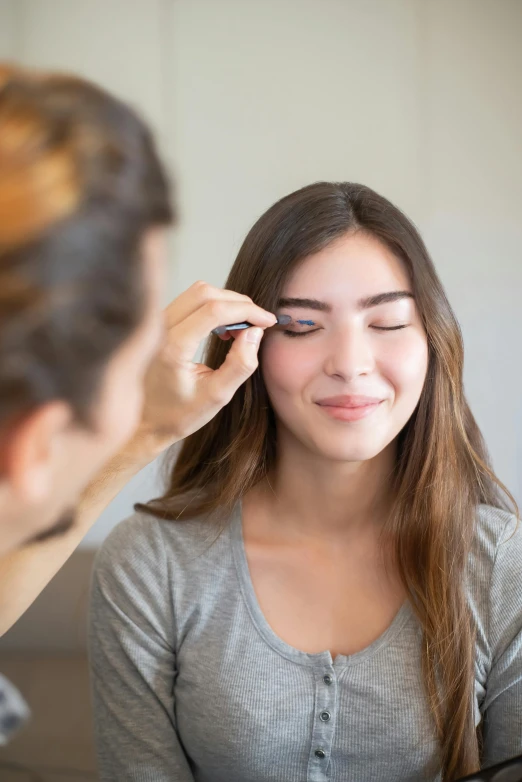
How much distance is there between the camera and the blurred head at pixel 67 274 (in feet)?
1.26

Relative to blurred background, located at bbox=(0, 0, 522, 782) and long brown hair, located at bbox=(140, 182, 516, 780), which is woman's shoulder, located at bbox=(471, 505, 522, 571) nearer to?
long brown hair, located at bbox=(140, 182, 516, 780)

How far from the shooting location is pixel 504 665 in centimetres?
104

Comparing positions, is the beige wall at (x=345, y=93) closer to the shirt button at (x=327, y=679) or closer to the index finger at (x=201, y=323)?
the index finger at (x=201, y=323)

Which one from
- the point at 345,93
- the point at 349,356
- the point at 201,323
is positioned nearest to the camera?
the point at 201,323

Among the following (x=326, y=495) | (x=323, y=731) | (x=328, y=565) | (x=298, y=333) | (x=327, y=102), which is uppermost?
(x=327, y=102)

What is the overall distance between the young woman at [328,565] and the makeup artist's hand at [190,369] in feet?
0.41

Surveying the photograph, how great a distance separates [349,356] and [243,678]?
1.57ft

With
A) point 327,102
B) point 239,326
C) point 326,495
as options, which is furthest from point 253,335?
point 327,102

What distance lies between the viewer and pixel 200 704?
1.07 metres

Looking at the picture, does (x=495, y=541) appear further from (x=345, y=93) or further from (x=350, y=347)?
(x=345, y=93)

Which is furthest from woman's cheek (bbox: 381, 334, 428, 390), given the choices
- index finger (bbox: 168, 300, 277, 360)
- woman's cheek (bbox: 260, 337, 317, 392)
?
index finger (bbox: 168, 300, 277, 360)

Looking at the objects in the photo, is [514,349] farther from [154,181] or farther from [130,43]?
[154,181]

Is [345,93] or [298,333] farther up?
[345,93]

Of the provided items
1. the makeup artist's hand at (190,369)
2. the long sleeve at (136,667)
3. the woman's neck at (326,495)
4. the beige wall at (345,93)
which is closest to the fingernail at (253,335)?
the makeup artist's hand at (190,369)
